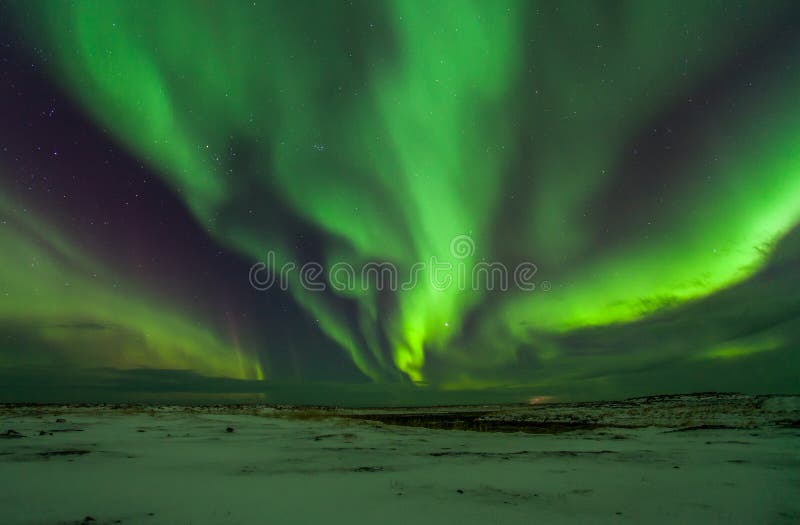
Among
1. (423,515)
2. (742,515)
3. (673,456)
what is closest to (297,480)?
(423,515)

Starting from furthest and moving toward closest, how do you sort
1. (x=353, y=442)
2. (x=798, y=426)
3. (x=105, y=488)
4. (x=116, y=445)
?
(x=798, y=426), (x=353, y=442), (x=116, y=445), (x=105, y=488)

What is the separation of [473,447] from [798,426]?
21.2 m

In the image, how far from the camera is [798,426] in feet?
93.6

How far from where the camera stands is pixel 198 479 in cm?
1352

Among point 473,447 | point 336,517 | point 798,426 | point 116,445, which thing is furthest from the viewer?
point 798,426

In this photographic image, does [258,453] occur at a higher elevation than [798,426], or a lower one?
lower

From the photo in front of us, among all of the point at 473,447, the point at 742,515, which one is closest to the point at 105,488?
the point at 742,515

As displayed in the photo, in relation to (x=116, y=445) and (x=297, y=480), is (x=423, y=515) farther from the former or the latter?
(x=116, y=445)

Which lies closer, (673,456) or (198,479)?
(198,479)

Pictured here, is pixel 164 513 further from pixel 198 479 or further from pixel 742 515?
pixel 742 515

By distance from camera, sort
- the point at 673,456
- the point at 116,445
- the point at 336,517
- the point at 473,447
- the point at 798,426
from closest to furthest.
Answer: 1. the point at 336,517
2. the point at 673,456
3. the point at 116,445
4. the point at 473,447
5. the point at 798,426

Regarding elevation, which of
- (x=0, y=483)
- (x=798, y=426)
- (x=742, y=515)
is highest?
(x=798, y=426)

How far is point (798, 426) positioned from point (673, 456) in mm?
16394

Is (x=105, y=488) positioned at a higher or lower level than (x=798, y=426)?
lower
